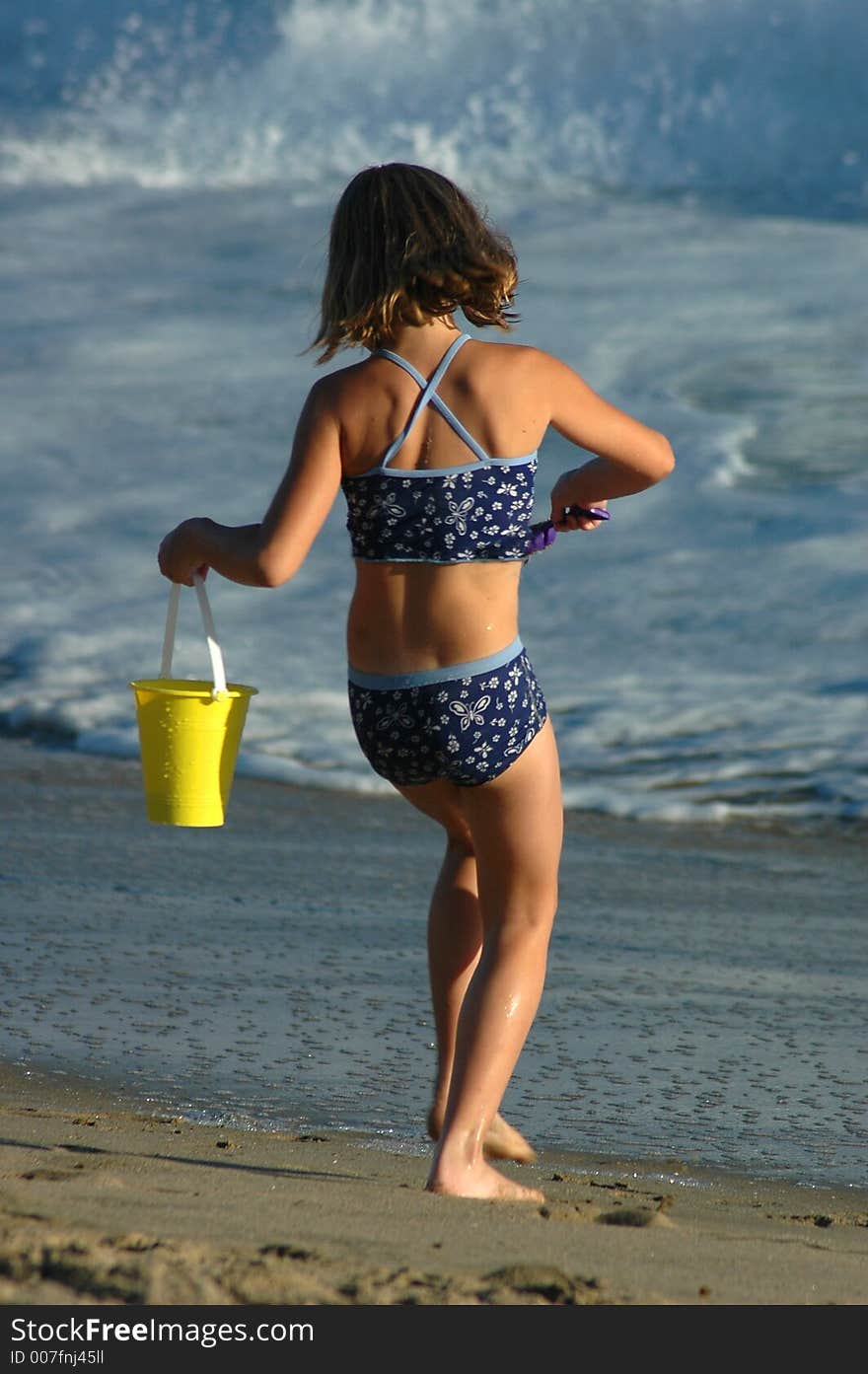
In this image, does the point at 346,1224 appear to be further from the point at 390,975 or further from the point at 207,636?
the point at 390,975

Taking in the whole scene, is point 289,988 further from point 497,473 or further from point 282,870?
point 497,473

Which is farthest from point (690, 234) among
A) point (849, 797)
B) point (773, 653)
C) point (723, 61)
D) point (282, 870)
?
point (282, 870)

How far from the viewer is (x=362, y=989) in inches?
145

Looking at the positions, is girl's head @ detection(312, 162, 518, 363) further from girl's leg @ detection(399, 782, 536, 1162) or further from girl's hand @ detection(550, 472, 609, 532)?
girl's leg @ detection(399, 782, 536, 1162)

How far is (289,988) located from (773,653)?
430cm

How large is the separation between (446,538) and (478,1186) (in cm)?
95

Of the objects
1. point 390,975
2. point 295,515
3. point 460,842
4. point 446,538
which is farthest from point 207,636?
point 390,975

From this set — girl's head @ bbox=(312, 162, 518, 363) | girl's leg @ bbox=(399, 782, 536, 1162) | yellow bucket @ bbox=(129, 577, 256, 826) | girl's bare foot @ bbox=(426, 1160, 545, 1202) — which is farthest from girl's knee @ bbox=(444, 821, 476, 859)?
girl's head @ bbox=(312, 162, 518, 363)

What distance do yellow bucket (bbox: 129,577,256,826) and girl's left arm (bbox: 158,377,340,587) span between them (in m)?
0.18

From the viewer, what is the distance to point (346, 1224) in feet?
6.97

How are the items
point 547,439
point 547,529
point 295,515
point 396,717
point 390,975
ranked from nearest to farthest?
point 295,515 → point 396,717 → point 547,529 → point 390,975 → point 547,439

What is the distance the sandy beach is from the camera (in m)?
1.82

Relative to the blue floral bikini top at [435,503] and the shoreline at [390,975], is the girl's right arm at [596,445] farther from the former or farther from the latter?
the shoreline at [390,975]

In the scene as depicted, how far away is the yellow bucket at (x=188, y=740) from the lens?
262 centimetres
